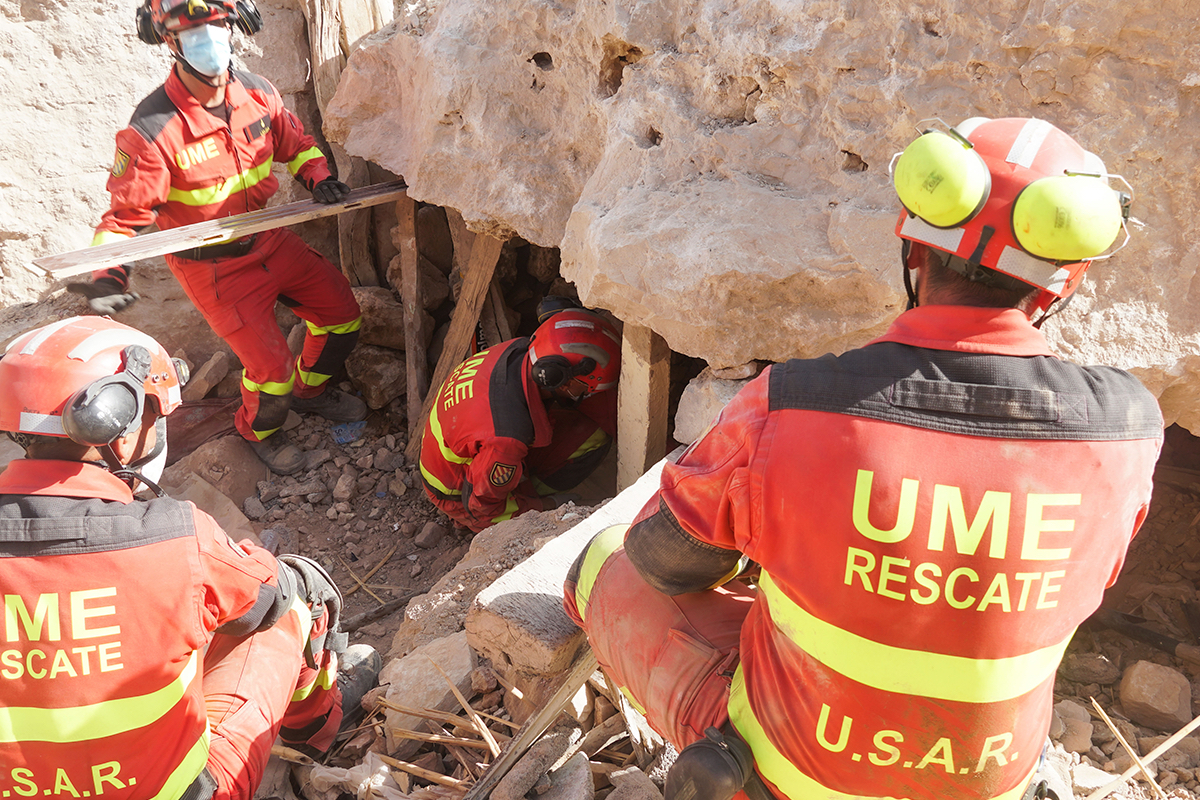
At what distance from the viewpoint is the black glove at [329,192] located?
4.58 metres

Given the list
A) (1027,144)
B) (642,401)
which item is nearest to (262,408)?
(642,401)

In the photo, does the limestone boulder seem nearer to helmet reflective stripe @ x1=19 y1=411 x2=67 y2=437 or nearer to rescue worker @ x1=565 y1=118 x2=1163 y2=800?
rescue worker @ x1=565 y1=118 x2=1163 y2=800

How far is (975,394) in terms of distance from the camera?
142 cm

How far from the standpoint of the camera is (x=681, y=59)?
10.3ft

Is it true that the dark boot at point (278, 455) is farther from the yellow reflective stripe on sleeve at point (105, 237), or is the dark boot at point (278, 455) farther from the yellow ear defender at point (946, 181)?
the yellow ear defender at point (946, 181)

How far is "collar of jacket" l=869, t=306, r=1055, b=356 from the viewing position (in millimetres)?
1467

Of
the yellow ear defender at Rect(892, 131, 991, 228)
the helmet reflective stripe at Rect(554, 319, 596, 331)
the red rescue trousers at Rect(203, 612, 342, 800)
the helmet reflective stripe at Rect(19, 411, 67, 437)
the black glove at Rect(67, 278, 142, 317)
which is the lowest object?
the red rescue trousers at Rect(203, 612, 342, 800)

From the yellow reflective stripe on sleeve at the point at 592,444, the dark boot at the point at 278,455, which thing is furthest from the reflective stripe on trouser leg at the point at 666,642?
the dark boot at the point at 278,455

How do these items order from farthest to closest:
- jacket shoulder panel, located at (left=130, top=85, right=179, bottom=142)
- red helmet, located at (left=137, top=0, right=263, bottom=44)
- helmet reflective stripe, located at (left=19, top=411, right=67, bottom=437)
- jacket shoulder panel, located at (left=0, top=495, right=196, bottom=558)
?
1. jacket shoulder panel, located at (left=130, top=85, right=179, bottom=142)
2. red helmet, located at (left=137, top=0, right=263, bottom=44)
3. helmet reflective stripe, located at (left=19, top=411, right=67, bottom=437)
4. jacket shoulder panel, located at (left=0, top=495, right=196, bottom=558)

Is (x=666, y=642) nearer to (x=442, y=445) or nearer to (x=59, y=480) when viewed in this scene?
(x=59, y=480)

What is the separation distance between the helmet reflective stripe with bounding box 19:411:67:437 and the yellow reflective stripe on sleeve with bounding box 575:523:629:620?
1.33 meters

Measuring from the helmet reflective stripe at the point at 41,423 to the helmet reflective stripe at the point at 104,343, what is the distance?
167 mm

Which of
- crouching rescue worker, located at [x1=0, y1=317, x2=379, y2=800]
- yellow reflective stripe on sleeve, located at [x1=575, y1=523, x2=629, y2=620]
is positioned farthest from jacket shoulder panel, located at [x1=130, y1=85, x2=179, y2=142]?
yellow reflective stripe on sleeve, located at [x1=575, y1=523, x2=629, y2=620]

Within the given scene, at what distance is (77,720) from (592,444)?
335 cm
